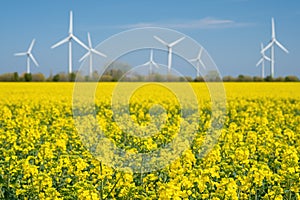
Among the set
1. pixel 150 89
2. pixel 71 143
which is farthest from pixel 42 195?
pixel 150 89

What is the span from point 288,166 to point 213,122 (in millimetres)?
7984

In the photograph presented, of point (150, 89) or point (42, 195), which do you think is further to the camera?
point (150, 89)

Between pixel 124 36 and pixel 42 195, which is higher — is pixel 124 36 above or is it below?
above

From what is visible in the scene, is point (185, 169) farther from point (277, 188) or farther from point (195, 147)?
point (195, 147)

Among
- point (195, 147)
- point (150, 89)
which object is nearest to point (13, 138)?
point (195, 147)

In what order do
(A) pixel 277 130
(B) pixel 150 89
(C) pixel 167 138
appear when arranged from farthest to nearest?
(B) pixel 150 89, (A) pixel 277 130, (C) pixel 167 138

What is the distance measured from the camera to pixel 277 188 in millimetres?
5996

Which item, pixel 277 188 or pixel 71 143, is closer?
pixel 277 188

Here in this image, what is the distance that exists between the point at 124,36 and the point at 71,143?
2.37 metres

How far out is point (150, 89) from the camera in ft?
108

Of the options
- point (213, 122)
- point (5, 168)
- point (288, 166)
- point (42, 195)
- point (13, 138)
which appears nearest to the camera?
point (42, 195)

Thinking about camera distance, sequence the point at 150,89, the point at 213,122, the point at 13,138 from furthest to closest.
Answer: the point at 150,89 < the point at 213,122 < the point at 13,138

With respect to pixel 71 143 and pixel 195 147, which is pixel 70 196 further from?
pixel 71 143

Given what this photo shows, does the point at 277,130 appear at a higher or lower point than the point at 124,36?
lower
